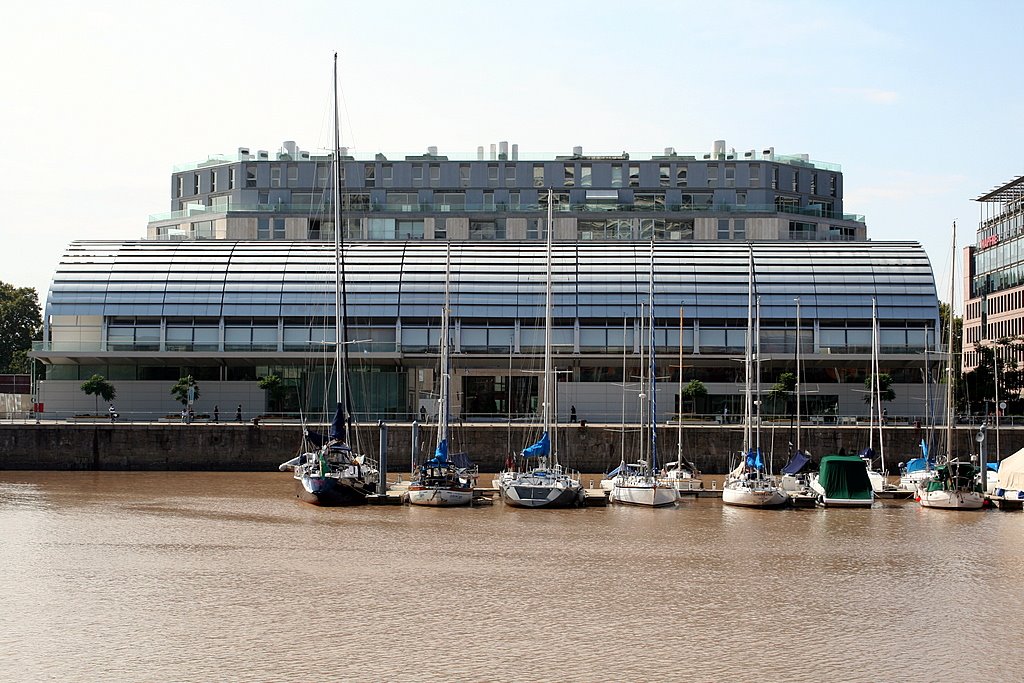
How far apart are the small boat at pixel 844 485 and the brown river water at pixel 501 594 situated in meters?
2.31

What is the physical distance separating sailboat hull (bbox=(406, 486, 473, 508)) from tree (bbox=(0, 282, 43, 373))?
115 m

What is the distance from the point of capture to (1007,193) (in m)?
151

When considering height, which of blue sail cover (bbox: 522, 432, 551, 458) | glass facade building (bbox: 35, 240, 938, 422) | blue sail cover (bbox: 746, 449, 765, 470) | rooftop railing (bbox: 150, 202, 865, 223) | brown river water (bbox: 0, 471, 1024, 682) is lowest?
brown river water (bbox: 0, 471, 1024, 682)

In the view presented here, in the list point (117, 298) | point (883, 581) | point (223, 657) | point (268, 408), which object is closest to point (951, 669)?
point (883, 581)

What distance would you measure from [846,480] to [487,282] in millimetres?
52684

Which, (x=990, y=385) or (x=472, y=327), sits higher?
(x=472, y=327)

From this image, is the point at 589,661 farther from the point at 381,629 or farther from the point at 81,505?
the point at 81,505

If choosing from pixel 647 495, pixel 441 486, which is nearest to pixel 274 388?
pixel 441 486

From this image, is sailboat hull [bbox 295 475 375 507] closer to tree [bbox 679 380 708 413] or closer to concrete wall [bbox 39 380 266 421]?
tree [bbox 679 380 708 413]

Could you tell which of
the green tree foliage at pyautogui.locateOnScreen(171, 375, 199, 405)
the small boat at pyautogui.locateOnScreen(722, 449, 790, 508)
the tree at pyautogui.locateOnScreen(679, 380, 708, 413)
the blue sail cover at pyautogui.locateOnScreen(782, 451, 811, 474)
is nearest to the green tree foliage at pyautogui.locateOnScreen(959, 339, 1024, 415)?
the tree at pyautogui.locateOnScreen(679, 380, 708, 413)

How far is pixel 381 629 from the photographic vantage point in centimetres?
4194

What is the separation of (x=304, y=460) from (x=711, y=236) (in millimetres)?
78421

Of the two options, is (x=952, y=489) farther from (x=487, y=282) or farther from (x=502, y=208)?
(x=502, y=208)

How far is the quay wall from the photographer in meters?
97.2
